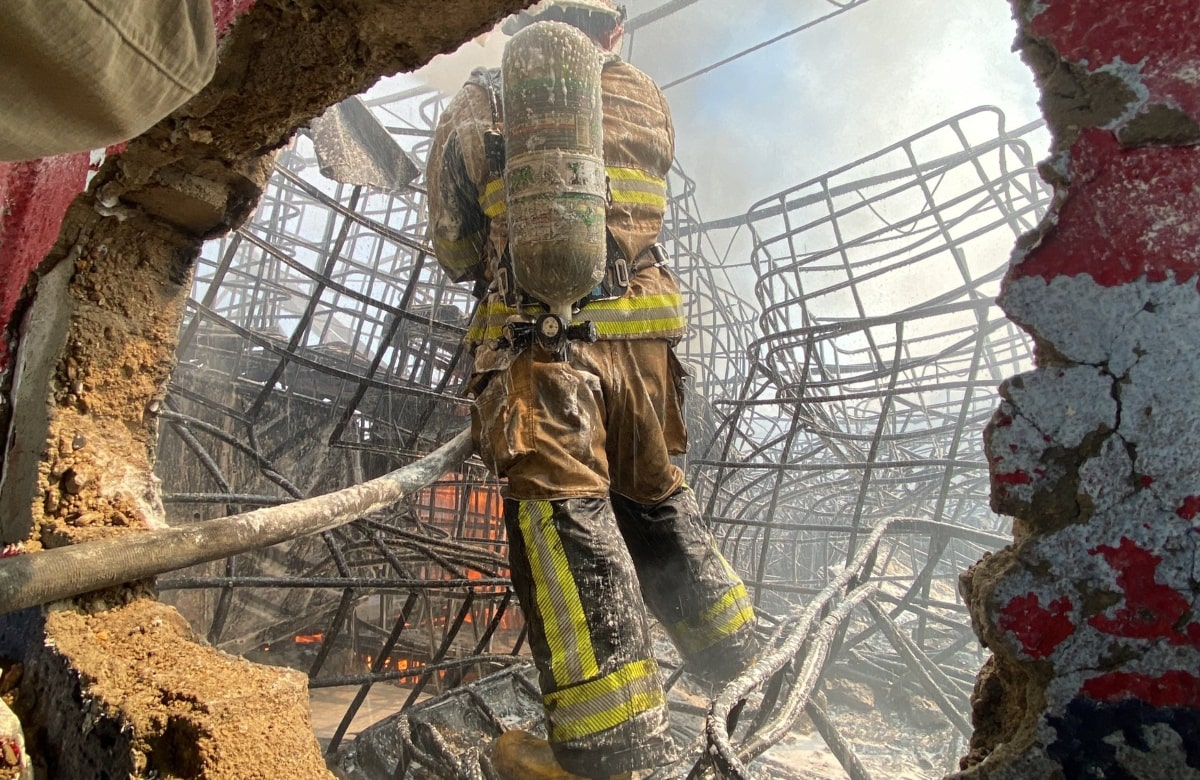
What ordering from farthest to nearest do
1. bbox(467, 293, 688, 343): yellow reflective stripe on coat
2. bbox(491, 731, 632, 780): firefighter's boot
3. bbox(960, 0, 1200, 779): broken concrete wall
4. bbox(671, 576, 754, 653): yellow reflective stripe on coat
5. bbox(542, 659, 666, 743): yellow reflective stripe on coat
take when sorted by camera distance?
bbox(671, 576, 754, 653): yellow reflective stripe on coat → bbox(467, 293, 688, 343): yellow reflective stripe on coat → bbox(491, 731, 632, 780): firefighter's boot → bbox(542, 659, 666, 743): yellow reflective stripe on coat → bbox(960, 0, 1200, 779): broken concrete wall

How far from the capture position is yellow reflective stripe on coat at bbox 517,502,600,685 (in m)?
1.80

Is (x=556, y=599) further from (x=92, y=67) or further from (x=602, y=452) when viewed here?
(x=92, y=67)

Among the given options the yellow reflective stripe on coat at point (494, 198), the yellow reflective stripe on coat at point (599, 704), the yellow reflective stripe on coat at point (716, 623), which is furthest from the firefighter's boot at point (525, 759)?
the yellow reflective stripe on coat at point (494, 198)

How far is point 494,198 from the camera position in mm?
2256

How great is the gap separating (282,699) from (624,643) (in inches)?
34.4

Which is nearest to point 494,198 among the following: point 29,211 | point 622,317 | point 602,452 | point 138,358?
point 622,317

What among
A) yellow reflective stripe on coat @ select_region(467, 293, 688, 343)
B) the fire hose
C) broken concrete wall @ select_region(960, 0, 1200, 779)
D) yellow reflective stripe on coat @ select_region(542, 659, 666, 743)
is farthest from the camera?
yellow reflective stripe on coat @ select_region(467, 293, 688, 343)

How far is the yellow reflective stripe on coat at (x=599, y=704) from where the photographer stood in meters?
1.75

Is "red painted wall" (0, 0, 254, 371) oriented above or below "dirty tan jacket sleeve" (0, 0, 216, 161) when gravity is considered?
above

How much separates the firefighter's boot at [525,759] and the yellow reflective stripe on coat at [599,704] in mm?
141

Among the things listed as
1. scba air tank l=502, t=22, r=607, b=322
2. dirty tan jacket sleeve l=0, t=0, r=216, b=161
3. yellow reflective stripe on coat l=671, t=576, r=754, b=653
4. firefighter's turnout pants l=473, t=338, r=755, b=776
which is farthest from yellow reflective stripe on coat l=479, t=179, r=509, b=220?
yellow reflective stripe on coat l=671, t=576, r=754, b=653

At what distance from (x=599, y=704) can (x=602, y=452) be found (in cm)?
71

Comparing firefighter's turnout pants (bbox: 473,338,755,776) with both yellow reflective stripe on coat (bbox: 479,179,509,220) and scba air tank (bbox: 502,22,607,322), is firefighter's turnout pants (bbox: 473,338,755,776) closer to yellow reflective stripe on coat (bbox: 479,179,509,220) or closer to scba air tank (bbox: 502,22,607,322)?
scba air tank (bbox: 502,22,607,322)

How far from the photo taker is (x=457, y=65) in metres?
10.8
